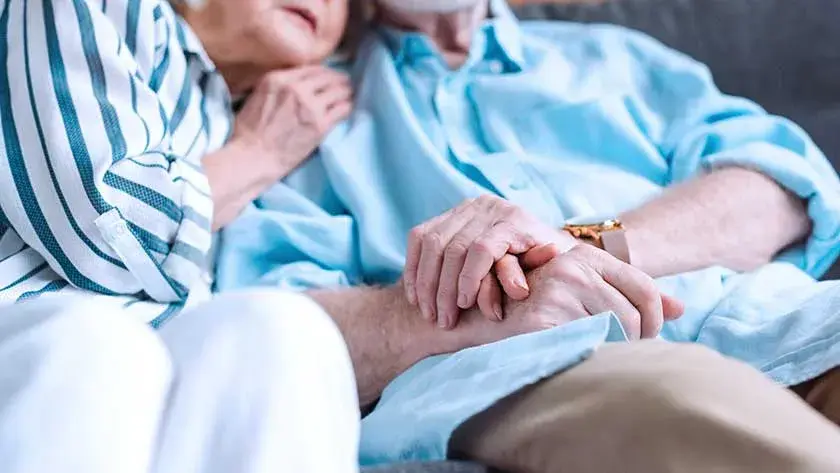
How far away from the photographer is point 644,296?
0.80m

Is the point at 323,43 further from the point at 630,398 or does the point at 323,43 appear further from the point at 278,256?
the point at 630,398

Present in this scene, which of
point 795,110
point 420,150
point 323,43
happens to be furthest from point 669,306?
point 795,110

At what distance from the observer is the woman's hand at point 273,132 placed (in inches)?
42.9

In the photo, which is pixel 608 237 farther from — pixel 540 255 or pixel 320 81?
pixel 320 81

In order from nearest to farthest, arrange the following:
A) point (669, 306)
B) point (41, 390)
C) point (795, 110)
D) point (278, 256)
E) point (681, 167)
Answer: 1. point (41, 390)
2. point (669, 306)
3. point (278, 256)
4. point (681, 167)
5. point (795, 110)

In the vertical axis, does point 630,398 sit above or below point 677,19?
above

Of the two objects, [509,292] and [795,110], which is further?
[795,110]

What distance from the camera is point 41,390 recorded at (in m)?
0.51

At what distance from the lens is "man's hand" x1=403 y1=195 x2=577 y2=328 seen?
33.1 inches

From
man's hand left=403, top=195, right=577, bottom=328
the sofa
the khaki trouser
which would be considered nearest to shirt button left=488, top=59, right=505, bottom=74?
the sofa

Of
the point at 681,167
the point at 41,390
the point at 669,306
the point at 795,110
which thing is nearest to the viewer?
the point at 41,390

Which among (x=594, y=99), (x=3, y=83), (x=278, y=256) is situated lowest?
(x=278, y=256)

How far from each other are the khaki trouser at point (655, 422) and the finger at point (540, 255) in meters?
0.22

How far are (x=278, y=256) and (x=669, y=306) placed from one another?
1.62 feet
